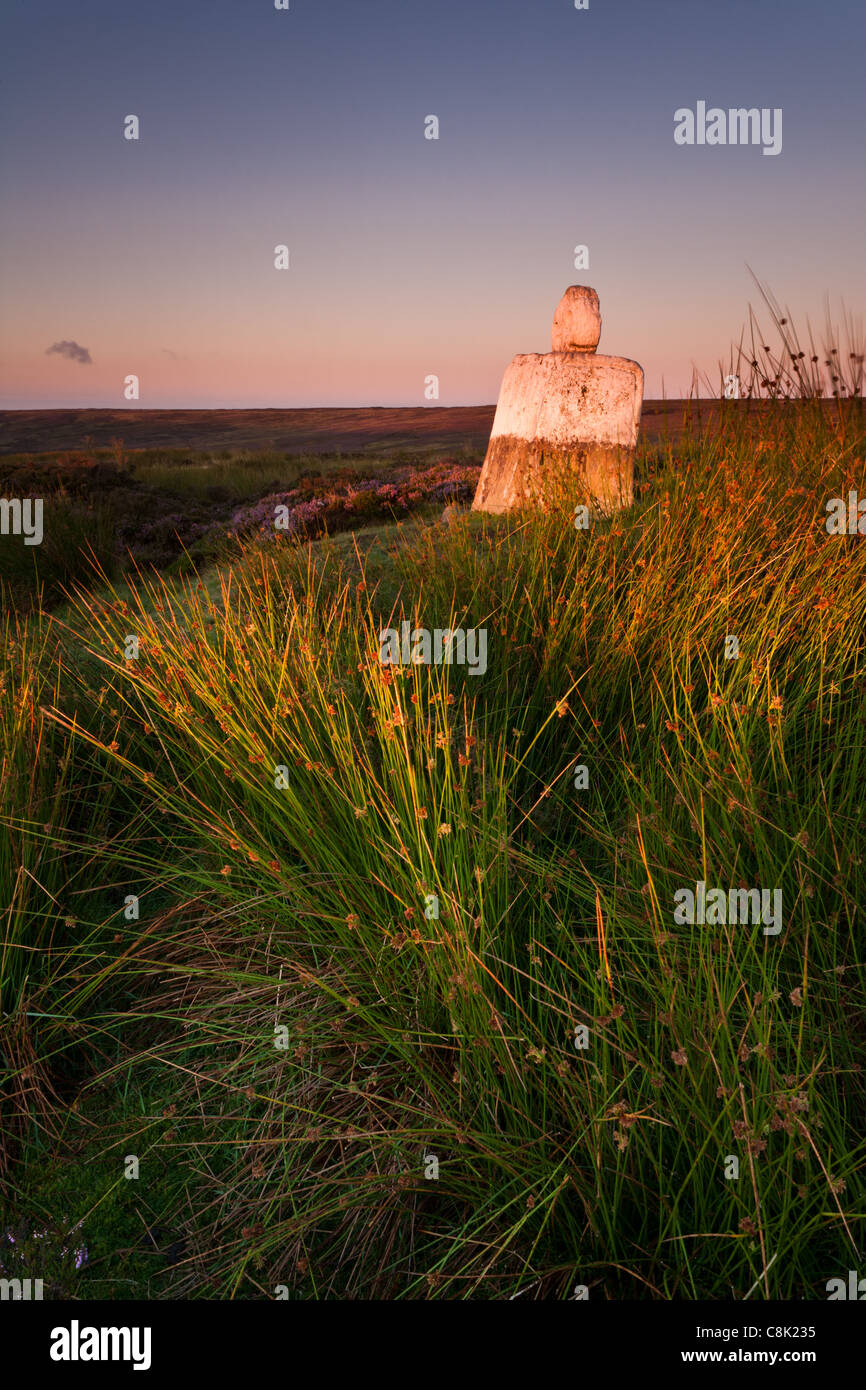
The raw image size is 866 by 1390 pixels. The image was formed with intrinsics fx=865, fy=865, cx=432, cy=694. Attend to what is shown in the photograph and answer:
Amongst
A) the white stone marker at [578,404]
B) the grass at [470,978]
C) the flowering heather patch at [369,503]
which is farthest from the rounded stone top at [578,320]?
the grass at [470,978]

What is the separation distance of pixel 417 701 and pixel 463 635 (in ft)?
4.37

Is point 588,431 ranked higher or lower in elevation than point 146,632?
higher

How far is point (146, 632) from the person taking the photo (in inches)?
139

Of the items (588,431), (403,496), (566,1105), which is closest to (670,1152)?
(566,1105)

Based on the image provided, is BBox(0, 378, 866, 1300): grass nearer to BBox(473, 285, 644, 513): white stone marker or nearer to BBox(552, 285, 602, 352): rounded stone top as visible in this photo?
BBox(473, 285, 644, 513): white stone marker

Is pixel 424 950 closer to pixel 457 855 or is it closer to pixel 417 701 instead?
pixel 457 855

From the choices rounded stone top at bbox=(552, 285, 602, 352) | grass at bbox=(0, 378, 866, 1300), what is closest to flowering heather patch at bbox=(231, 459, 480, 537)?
rounded stone top at bbox=(552, 285, 602, 352)

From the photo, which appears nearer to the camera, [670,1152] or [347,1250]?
[670,1152]

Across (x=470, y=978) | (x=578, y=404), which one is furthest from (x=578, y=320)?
(x=470, y=978)

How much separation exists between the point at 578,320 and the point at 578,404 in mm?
682

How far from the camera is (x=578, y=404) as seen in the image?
6566 millimetres

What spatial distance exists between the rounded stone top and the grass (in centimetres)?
364

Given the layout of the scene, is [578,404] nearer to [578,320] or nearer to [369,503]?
[578,320]

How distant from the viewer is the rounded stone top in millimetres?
6645
